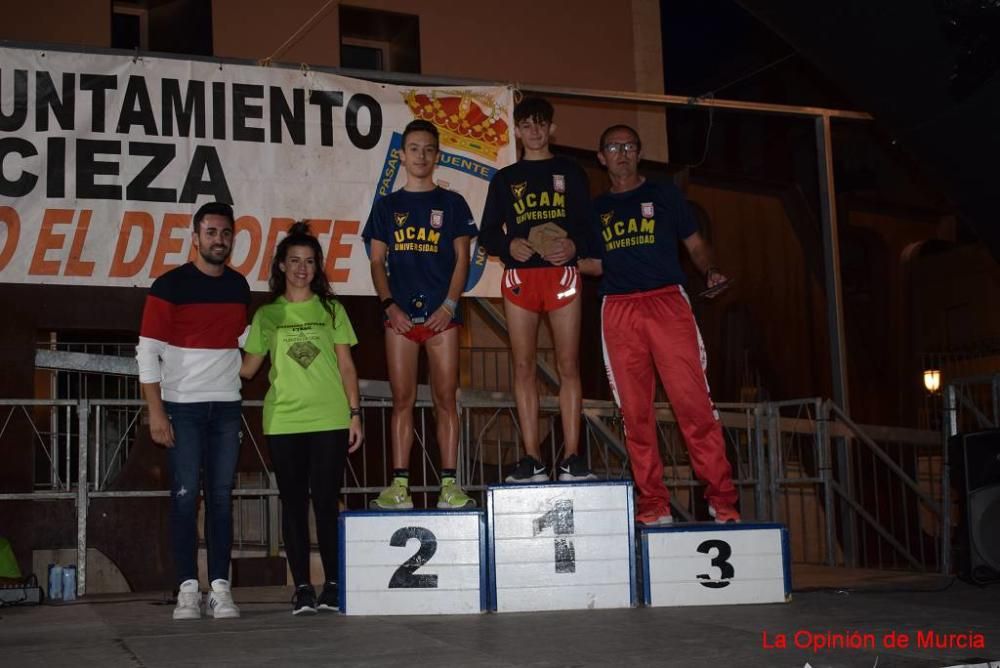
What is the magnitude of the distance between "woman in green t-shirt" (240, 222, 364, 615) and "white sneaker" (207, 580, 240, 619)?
272 mm

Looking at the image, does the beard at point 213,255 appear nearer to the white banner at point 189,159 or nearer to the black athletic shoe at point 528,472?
the white banner at point 189,159

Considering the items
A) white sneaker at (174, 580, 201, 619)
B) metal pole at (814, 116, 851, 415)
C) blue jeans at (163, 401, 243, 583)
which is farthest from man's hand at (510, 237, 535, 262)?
metal pole at (814, 116, 851, 415)

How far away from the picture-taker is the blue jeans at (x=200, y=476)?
4.74 metres

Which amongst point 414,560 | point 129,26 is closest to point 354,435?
point 414,560

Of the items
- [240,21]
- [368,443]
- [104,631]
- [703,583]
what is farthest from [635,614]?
[240,21]

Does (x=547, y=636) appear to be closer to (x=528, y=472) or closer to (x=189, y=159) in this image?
(x=528, y=472)

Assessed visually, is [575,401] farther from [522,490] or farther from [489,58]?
[489,58]

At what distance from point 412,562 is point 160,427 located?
1.25 meters

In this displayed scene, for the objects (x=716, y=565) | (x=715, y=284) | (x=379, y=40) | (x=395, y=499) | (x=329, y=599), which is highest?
(x=379, y=40)

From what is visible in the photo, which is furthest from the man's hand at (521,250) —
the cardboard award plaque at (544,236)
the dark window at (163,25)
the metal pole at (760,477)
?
the dark window at (163,25)

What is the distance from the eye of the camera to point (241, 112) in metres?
6.46

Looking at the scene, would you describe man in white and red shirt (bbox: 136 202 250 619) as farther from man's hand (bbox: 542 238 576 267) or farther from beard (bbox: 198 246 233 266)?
man's hand (bbox: 542 238 576 267)

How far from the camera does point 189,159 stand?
631 cm

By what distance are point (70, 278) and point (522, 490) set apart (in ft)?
9.81
